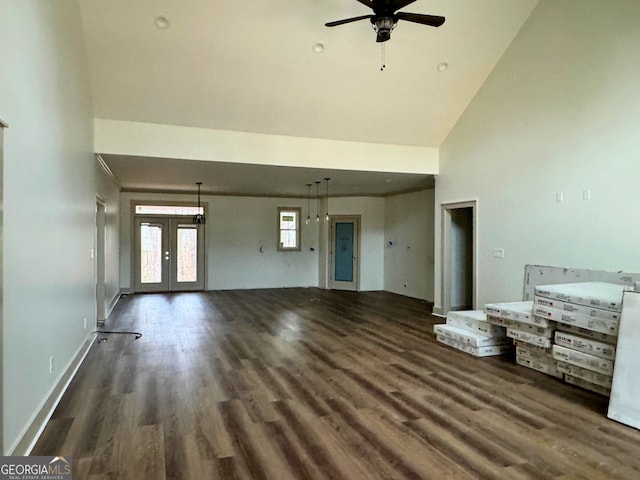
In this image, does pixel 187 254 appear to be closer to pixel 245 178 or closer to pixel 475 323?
pixel 245 178

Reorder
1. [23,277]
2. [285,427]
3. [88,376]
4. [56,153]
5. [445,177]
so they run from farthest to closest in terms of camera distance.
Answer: [445,177], [88,376], [56,153], [285,427], [23,277]

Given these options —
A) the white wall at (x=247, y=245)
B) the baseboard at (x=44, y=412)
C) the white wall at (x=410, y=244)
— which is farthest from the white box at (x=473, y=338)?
the white wall at (x=247, y=245)

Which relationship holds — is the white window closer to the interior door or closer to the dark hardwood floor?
the interior door

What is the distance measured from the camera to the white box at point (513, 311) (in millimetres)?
4410

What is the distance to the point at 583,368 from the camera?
3838 millimetres

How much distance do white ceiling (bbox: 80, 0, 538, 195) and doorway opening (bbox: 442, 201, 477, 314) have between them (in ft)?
6.01

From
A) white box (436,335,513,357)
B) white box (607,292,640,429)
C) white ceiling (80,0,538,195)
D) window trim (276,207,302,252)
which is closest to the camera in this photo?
white box (607,292,640,429)

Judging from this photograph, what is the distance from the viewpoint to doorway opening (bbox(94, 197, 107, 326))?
6.47m

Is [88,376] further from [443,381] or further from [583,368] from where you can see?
[583,368]

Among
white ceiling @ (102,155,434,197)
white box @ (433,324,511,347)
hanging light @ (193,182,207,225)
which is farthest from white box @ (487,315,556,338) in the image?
hanging light @ (193,182,207,225)

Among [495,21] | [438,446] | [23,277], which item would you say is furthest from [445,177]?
[23,277]

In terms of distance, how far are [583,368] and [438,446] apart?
1.97m

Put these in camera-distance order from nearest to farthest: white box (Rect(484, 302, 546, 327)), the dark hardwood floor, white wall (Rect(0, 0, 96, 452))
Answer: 1. white wall (Rect(0, 0, 96, 452))
2. the dark hardwood floor
3. white box (Rect(484, 302, 546, 327))

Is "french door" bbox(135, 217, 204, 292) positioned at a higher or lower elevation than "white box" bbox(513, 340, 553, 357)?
higher
